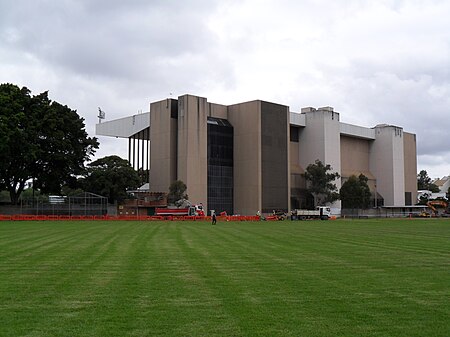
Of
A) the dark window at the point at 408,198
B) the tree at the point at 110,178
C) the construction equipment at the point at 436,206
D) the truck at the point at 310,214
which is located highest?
the tree at the point at 110,178

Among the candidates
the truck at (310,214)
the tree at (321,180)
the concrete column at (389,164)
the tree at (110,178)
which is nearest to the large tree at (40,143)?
the tree at (110,178)

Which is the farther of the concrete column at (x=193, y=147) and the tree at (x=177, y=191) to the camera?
the concrete column at (x=193, y=147)

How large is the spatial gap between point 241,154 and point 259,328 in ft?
298

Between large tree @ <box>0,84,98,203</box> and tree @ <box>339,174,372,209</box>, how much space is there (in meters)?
54.4

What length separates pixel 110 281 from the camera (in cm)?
1329

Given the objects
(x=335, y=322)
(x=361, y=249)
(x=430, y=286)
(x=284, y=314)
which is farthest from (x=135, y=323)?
(x=361, y=249)

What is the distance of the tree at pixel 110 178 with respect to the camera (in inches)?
Result: 3155

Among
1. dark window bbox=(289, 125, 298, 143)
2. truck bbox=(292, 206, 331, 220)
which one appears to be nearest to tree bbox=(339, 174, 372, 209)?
dark window bbox=(289, 125, 298, 143)

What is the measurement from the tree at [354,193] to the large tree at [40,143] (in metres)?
54.4

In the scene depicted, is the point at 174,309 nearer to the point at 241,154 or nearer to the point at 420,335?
the point at 420,335

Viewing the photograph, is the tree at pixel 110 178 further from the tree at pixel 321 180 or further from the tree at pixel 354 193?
the tree at pixel 354 193

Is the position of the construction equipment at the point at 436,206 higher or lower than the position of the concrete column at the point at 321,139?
lower

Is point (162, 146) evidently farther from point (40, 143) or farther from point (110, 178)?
point (40, 143)

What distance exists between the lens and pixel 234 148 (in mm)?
100312
